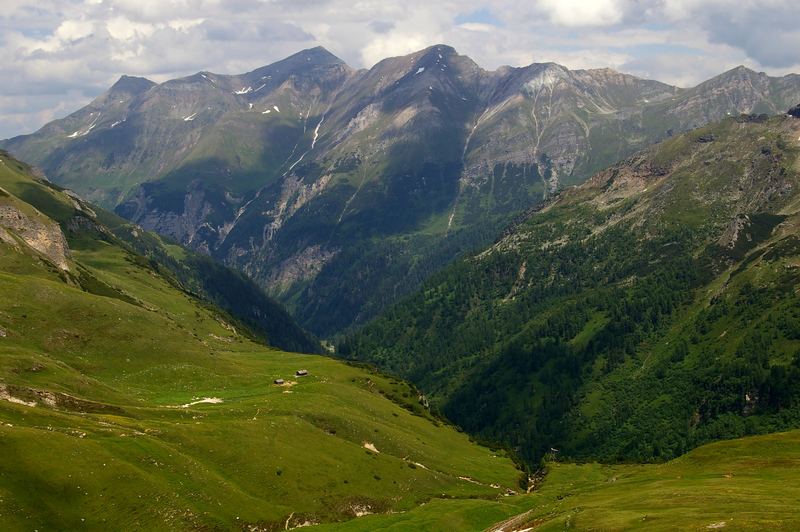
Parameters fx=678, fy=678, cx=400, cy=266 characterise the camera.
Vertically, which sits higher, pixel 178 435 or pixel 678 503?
pixel 178 435

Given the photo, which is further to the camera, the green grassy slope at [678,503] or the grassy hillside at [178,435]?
the grassy hillside at [178,435]

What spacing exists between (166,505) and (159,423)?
25273mm

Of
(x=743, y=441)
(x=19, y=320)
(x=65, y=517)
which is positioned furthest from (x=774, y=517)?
(x=19, y=320)

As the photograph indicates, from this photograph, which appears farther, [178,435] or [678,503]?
[178,435]

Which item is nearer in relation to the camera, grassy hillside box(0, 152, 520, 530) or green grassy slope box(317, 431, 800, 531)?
green grassy slope box(317, 431, 800, 531)

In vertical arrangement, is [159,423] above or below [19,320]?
below

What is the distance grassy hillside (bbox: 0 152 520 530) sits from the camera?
3157 inches

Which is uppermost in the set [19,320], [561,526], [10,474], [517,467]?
[19,320]

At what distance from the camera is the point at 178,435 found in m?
103

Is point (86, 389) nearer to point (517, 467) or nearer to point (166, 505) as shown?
point (166, 505)

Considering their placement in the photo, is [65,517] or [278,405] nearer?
[65,517]

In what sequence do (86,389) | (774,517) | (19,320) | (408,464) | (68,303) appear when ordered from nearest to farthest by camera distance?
(774,517) < (86,389) < (408,464) < (19,320) < (68,303)

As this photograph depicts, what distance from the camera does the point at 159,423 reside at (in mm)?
106188

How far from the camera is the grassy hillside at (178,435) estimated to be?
263 ft
